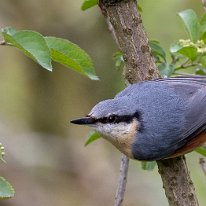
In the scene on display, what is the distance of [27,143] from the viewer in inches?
265

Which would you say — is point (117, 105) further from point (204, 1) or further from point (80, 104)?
point (80, 104)

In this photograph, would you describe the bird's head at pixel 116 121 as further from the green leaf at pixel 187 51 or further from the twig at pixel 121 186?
the green leaf at pixel 187 51

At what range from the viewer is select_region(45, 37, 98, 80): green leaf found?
2834 millimetres

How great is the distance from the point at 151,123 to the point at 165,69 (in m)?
0.35

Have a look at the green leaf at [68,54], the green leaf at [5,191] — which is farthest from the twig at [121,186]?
the green leaf at [5,191]

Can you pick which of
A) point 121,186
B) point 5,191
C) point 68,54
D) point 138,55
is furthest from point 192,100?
point 5,191

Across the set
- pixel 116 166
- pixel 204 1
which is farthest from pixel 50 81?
pixel 204 1

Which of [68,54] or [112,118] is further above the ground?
[68,54]

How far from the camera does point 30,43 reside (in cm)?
269

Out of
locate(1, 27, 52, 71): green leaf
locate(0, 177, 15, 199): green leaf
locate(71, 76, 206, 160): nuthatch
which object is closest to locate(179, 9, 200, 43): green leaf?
locate(71, 76, 206, 160): nuthatch

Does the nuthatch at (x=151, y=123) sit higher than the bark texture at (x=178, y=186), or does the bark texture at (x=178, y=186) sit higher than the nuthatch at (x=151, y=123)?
the nuthatch at (x=151, y=123)

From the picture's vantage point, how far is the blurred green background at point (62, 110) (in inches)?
263

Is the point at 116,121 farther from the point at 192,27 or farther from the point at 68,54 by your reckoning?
the point at 192,27

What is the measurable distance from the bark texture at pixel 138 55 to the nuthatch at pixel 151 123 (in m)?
0.07
